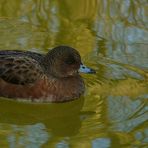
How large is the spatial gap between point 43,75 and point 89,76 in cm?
100

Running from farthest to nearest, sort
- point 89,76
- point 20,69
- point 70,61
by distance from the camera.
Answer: point 89,76
point 70,61
point 20,69

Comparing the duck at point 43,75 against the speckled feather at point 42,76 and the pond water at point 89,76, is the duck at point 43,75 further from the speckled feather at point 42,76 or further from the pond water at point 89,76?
the pond water at point 89,76

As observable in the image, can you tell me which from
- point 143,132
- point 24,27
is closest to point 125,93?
point 143,132

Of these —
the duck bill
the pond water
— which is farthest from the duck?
the pond water

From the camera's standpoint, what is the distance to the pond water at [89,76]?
812cm

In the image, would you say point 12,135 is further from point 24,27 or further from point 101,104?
point 24,27

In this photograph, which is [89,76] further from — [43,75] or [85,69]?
[43,75]

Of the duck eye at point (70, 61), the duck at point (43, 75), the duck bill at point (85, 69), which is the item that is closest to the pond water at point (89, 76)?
the duck at point (43, 75)

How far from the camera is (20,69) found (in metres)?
9.18

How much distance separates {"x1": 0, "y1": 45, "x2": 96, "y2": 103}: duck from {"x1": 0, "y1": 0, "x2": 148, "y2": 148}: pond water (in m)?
0.12

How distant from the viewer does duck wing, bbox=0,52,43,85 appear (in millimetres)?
9133

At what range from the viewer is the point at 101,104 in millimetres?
8969

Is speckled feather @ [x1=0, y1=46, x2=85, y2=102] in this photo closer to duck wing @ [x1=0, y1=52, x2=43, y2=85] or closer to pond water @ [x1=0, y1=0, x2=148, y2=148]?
duck wing @ [x1=0, y1=52, x2=43, y2=85]

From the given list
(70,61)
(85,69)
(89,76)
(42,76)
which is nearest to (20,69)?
(42,76)
